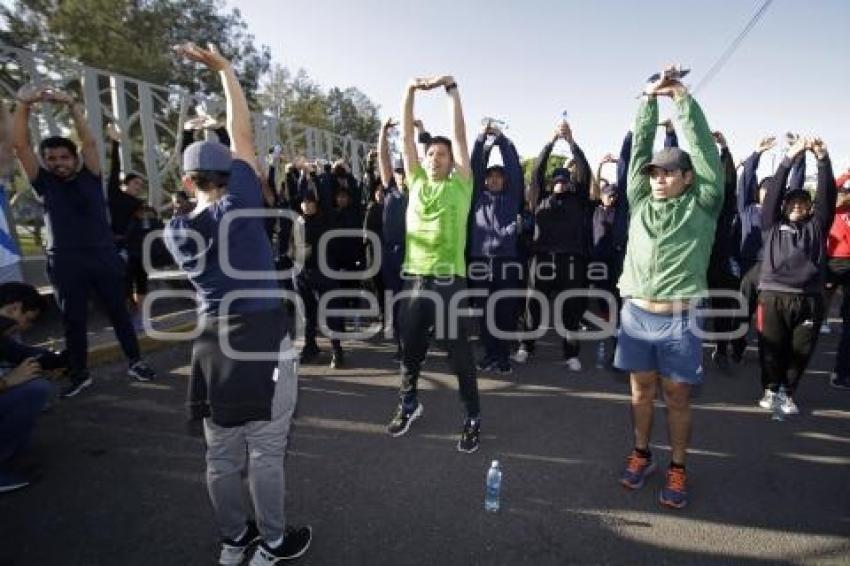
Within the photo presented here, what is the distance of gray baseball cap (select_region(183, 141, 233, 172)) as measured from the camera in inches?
85.3

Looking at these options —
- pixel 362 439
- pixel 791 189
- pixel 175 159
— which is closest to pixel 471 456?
pixel 362 439

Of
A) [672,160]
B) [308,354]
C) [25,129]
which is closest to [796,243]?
[672,160]

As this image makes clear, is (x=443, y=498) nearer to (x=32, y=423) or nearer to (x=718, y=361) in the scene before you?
(x=32, y=423)

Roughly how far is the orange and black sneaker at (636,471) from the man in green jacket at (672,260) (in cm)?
19

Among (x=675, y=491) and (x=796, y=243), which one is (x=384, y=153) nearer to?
(x=675, y=491)

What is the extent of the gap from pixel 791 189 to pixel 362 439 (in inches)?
178

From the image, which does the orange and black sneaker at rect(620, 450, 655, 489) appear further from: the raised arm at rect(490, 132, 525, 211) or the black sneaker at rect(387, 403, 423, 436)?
the raised arm at rect(490, 132, 525, 211)

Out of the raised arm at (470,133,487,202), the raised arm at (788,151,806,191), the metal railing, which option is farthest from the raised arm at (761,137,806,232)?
the metal railing

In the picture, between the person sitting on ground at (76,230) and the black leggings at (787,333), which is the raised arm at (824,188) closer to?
the black leggings at (787,333)

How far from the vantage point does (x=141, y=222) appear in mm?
7898

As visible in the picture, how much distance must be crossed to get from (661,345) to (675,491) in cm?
94

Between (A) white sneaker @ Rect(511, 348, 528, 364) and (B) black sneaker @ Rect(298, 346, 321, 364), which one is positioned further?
(A) white sneaker @ Rect(511, 348, 528, 364)

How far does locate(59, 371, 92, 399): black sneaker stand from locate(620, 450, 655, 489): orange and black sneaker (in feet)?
16.3

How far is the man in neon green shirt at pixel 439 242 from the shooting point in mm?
3652
